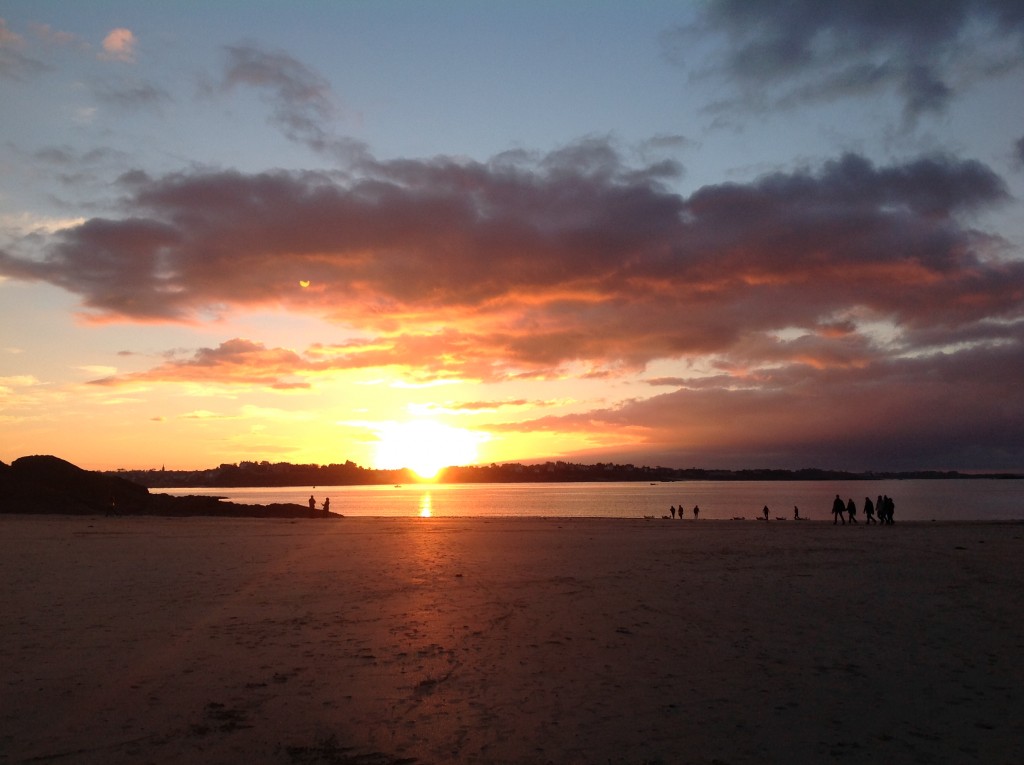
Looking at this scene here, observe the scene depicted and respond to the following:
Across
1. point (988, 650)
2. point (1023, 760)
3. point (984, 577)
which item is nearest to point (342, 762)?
point (1023, 760)

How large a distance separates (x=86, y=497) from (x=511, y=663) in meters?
55.4

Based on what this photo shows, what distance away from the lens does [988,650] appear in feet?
35.1

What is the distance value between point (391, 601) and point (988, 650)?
32.9 feet

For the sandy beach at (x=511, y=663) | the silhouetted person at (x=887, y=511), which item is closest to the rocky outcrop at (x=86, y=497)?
the sandy beach at (x=511, y=663)

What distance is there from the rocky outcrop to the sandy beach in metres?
34.6

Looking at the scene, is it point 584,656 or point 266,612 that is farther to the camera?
point 266,612

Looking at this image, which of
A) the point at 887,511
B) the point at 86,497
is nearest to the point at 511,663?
the point at 887,511

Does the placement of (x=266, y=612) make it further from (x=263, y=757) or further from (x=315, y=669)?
(x=263, y=757)

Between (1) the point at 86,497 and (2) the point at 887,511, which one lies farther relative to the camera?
(1) the point at 86,497

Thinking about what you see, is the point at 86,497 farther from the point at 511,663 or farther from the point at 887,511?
the point at 511,663

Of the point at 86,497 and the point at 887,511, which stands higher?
the point at 887,511

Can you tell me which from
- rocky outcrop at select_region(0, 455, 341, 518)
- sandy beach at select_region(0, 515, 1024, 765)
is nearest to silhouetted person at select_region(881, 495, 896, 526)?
sandy beach at select_region(0, 515, 1024, 765)

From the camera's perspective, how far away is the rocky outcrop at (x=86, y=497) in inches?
1937

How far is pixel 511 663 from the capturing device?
388 inches
